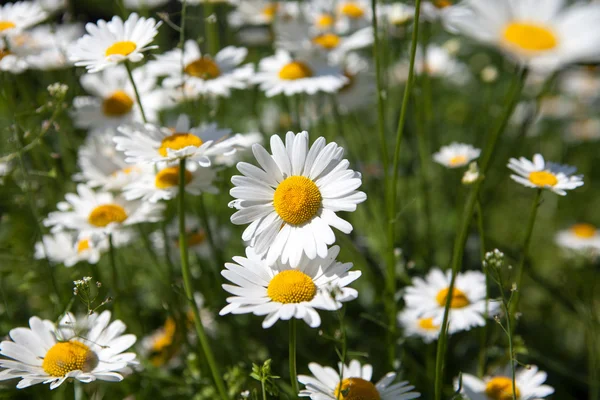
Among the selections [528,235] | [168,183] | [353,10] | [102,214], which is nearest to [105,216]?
[102,214]

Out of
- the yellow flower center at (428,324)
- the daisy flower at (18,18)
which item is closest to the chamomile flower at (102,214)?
the daisy flower at (18,18)

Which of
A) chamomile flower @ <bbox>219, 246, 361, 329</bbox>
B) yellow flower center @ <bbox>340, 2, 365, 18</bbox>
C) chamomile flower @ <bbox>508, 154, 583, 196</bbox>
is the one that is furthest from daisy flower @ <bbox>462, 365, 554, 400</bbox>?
yellow flower center @ <bbox>340, 2, 365, 18</bbox>

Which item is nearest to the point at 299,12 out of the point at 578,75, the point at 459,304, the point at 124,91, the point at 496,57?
the point at 124,91

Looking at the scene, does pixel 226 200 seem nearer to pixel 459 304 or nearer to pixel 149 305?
pixel 149 305

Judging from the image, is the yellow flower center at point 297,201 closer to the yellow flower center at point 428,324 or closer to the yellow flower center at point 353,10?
the yellow flower center at point 428,324

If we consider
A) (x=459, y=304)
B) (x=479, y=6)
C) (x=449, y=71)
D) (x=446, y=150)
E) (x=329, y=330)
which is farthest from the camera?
(x=449, y=71)

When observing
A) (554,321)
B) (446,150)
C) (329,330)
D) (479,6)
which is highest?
(479,6)
